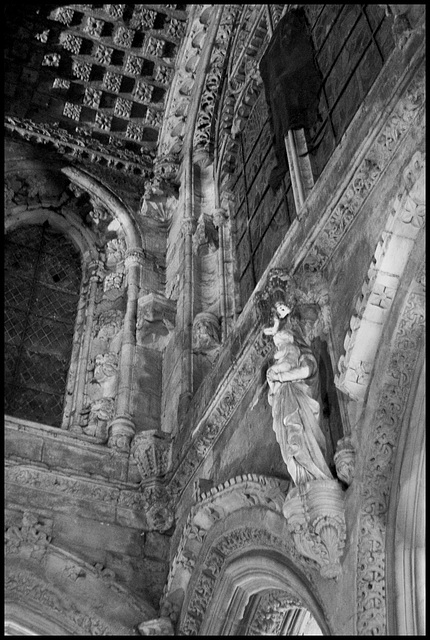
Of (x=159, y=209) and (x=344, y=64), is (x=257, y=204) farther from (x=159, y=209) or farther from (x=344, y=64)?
(x=159, y=209)

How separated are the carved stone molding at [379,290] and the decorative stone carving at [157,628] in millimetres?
2729

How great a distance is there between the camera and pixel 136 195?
12812 millimetres

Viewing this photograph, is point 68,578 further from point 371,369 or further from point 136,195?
point 136,195

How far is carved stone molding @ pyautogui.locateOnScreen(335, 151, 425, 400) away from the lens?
6039 millimetres

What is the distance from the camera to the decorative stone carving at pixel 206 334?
382 inches

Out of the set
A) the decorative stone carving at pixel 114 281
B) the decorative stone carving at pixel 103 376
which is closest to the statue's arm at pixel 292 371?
the decorative stone carving at pixel 103 376

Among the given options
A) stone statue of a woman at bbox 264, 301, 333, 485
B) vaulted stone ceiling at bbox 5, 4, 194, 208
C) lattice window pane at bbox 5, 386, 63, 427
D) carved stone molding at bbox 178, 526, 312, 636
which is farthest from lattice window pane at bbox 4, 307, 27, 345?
stone statue of a woman at bbox 264, 301, 333, 485

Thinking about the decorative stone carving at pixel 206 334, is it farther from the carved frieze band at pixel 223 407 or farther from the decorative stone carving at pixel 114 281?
the decorative stone carving at pixel 114 281

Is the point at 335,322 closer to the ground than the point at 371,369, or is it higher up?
higher up

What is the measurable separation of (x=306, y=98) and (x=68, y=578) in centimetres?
494

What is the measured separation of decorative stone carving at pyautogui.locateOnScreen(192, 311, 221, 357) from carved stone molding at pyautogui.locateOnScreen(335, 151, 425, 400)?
366 centimetres

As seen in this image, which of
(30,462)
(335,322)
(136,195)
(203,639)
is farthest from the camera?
(136,195)

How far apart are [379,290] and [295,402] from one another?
3.01 ft

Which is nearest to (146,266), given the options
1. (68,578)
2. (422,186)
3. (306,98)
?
(306,98)
